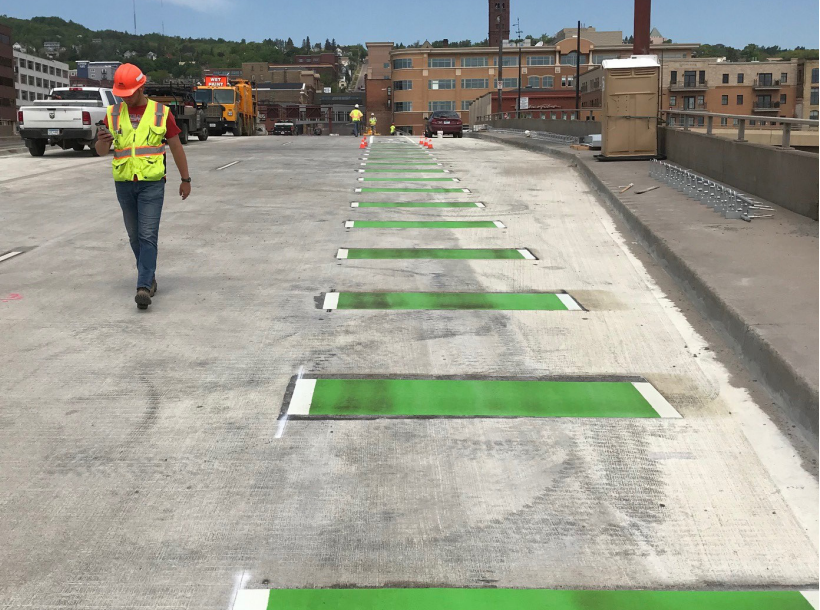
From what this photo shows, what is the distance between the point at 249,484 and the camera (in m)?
5.11

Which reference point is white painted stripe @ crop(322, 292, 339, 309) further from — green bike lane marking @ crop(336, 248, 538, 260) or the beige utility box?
the beige utility box

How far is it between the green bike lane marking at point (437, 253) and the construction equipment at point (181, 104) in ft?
81.7

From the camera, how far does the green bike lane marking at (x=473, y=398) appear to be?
247 inches

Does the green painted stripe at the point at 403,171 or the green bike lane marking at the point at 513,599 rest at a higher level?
the green painted stripe at the point at 403,171

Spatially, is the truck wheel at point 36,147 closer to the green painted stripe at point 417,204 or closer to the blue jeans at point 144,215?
the green painted stripe at point 417,204

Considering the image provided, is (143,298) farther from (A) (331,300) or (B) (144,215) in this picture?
(A) (331,300)

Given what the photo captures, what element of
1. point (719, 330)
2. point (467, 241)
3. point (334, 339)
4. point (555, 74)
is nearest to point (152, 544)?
point (334, 339)

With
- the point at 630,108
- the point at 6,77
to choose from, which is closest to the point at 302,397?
the point at 630,108

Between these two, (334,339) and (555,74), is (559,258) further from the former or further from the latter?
(555,74)

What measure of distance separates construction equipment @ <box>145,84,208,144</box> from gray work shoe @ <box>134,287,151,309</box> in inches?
1088

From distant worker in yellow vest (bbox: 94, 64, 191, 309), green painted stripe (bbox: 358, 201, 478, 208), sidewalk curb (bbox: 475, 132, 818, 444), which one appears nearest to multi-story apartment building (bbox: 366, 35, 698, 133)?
green painted stripe (bbox: 358, 201, 478, 208)

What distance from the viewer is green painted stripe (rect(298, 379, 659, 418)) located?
247 inches

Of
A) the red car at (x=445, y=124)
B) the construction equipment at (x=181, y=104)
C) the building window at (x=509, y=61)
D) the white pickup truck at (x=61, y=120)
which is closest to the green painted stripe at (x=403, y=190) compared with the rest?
the white pickup truck at (x=61, y=120)

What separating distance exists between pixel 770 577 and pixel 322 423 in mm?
2797
